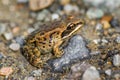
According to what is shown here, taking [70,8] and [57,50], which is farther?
[70,8]

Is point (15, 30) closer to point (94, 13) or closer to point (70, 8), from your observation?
point (70, 8)

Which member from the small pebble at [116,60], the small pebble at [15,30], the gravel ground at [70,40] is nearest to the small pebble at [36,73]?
the gravel ground at [70,40]

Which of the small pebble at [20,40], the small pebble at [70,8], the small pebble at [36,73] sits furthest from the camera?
the small pebble at [70,8]

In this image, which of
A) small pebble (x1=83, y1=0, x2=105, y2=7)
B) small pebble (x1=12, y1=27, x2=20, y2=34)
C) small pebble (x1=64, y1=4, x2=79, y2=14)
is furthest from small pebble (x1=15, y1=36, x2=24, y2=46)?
small pebble (x1=83, y1=0, x2=105, y2=7)

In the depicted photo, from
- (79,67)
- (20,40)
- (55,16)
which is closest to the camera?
(79,67)

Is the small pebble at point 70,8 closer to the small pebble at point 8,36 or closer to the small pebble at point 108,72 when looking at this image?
the small pebble at point 8,36

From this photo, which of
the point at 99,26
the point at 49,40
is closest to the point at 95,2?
the point at 99,26

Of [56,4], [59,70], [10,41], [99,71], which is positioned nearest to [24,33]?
[10,41]
